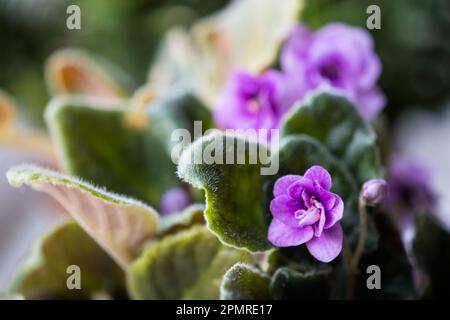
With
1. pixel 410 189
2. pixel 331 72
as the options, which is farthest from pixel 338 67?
pixel 410 189

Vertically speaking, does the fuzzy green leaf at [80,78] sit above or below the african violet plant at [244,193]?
above

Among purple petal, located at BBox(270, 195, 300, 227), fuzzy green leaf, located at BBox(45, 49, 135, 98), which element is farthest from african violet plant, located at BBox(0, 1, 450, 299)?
fuzzy green leaf, located at BBox(45, 49, 135, 98)

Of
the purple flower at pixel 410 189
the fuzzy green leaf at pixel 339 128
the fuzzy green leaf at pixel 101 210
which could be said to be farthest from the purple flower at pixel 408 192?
the fuzzy green leaf at pixel 101 210

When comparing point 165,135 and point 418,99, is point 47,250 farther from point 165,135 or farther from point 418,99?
point 418,99

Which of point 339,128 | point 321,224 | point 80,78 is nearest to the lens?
point 321,224

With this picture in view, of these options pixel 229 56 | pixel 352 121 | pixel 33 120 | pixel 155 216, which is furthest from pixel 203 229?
pixel 33 120

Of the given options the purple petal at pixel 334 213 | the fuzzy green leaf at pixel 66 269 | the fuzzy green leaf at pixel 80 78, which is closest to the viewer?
the purple petal at pixel 334 213

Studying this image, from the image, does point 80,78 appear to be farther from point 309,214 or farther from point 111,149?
point 309,214

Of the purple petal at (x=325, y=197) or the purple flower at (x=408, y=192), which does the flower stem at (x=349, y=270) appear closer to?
the purple petal at (x=325, y=197)
